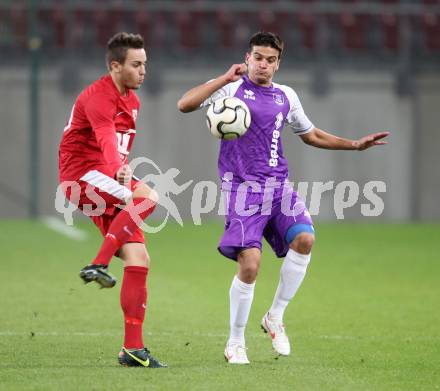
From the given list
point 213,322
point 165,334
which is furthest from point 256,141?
point 213,322

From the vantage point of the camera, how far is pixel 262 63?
22.2 ft

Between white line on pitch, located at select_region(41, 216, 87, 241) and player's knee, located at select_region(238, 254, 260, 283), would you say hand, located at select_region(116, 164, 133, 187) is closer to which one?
player's knee, located at select_region(238, 254, 260, 283)

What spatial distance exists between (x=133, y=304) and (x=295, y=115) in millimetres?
1682

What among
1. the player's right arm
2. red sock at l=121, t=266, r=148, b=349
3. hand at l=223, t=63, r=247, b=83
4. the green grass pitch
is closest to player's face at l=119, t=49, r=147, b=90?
the player's right arm

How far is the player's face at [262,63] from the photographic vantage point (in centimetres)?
670

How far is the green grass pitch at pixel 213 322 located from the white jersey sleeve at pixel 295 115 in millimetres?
1467

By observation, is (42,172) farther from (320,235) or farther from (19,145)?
(320,235)

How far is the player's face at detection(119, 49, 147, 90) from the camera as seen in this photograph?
6.38m

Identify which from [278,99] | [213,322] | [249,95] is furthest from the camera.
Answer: [213,322]

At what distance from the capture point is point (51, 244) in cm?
1562

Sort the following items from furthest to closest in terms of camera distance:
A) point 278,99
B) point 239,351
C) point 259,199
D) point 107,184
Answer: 1. point 278,99
2. point 259,199
3. point 239,351
4. point 107,184

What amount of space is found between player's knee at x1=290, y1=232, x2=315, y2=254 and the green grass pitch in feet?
2.25

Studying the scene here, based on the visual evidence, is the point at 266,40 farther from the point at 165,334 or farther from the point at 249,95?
the point at 165,334

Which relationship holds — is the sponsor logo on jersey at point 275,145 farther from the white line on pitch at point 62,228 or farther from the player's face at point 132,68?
the white line on pitch at point 62,228
